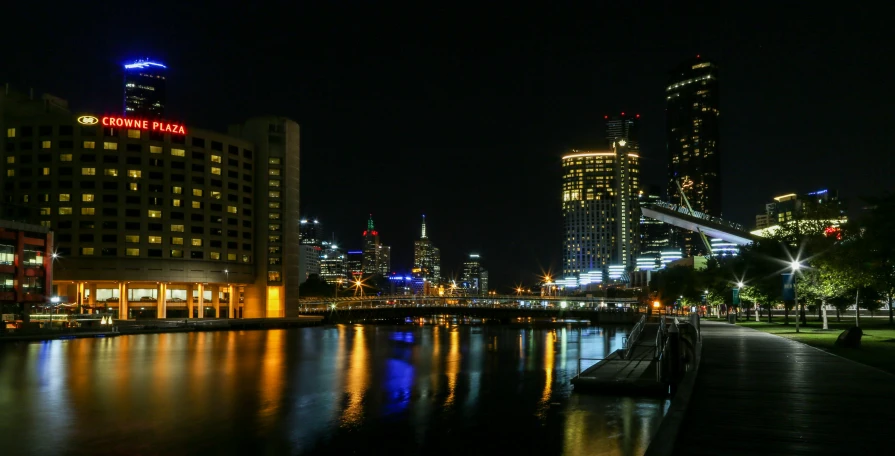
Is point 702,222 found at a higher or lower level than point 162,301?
higher

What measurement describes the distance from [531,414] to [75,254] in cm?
11764

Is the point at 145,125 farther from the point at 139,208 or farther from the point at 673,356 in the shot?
the point at 673,356

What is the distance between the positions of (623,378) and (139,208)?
117274 millimetres

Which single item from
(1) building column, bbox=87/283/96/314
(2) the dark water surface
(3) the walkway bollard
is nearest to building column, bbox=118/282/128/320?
(1) building column, bbox=87/283/96/314

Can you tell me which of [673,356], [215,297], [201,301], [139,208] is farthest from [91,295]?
[673,356]

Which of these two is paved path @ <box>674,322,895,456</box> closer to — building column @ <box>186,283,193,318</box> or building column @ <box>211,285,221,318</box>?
building column @ <box>186,283,193,318</box>

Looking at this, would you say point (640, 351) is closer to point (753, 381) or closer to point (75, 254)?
point (753, 381)

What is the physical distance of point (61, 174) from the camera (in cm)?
12300

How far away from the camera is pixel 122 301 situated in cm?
12206

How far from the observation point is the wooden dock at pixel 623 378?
73.9ft

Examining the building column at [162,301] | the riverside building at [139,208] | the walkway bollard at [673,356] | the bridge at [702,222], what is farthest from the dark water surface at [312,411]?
the building column at [162,301]

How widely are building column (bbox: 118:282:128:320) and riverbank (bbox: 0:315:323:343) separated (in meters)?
20.8

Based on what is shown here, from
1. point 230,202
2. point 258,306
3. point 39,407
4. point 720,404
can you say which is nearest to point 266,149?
point 230,202

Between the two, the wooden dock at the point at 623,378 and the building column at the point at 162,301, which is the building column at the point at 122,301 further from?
the wooden dock at the point at 623,378
